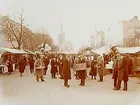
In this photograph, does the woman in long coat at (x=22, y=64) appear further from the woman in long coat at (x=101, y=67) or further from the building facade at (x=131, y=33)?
the building facade at (x=131, y=33)

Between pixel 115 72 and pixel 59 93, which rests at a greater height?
pixel 115 72

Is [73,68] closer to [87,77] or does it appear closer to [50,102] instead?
[87,77]

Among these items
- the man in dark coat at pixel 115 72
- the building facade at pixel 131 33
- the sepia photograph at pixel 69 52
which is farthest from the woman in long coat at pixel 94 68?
the building facade at pixel 131 33

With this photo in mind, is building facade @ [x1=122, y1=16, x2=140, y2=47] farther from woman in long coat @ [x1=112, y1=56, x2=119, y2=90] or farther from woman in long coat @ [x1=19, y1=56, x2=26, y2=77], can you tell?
woman in long coat @ [x1=19, y1=56, x2=26, y2=77]

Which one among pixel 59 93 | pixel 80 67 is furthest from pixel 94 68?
pixel 59 93

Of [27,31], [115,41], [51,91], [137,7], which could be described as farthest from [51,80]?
[137,7]

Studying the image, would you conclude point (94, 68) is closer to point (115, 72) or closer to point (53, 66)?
point (115, 72)

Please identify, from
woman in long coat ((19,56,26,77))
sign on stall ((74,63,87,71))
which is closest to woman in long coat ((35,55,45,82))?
woman in long coat ((19,56,26,77))

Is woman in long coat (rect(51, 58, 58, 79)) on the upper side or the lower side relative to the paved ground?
upper
